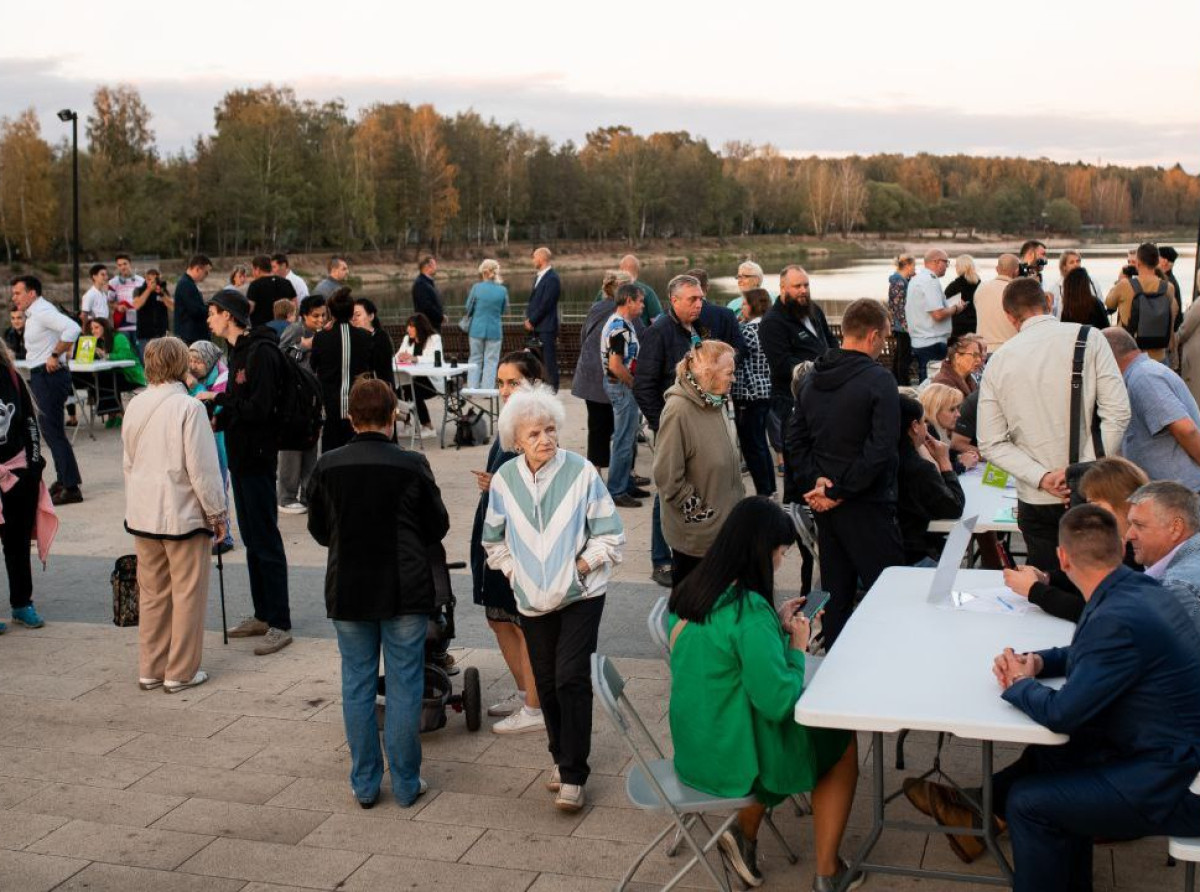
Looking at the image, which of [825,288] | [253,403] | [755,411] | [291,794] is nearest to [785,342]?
[755,411]

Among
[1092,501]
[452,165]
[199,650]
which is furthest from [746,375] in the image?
[452,165]

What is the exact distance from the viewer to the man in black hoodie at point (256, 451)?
6.73m

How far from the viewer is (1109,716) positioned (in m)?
3.45

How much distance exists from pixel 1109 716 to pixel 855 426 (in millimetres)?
2170

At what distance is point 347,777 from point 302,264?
226 feet

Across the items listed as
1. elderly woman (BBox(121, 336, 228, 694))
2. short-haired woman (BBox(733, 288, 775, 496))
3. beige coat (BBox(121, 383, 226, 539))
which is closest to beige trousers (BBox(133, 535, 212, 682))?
elderly woman (BBox(121, 336, 228, 694))

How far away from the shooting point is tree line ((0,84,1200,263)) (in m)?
69.9

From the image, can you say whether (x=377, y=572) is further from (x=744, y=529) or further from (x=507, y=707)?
(x=744, y=529)

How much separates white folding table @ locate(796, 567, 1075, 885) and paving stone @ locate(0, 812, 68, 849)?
278 cm

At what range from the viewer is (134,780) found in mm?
5160

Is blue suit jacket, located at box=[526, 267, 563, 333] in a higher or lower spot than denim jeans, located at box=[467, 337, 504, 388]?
higher

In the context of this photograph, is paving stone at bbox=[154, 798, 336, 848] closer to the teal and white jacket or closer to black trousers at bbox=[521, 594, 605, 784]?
black trousers at bbox=[521, 594, 605, 784]

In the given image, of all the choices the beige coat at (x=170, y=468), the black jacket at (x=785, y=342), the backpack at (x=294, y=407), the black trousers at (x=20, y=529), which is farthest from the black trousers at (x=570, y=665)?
the black jacket at (x=785, y=342)

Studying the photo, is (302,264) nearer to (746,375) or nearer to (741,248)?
(741,248)
